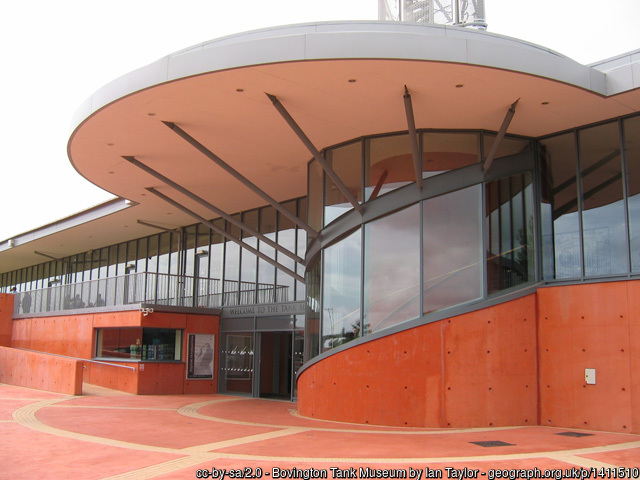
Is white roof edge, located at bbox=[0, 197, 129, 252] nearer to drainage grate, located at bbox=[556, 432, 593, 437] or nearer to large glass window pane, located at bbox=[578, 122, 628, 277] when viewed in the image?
large glass window pane, located at bbox=[578, 122, 628, 277]

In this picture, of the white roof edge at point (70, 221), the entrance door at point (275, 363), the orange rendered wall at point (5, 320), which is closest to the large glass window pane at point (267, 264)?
the entrance door at point (275, 363)

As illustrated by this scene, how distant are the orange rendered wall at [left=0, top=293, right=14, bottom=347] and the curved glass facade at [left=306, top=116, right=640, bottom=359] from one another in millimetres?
22349

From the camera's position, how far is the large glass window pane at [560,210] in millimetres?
12711

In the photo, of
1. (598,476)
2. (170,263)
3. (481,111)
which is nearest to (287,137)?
(481,111)

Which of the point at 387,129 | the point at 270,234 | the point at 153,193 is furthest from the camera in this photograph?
the point at 270,234

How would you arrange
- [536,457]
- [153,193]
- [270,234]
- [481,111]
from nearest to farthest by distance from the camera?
1. [536,457]
2. [481,111]
3. [153,193]
4. [270,234]

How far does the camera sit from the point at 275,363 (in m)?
21.0

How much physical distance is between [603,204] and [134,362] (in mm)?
14367

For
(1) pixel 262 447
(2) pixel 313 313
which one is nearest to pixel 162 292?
(2) pixel 313 313

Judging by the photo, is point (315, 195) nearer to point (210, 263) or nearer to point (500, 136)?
point (500, 136)

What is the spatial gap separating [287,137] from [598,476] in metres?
9.40

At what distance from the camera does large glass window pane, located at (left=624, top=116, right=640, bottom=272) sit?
39.0ft

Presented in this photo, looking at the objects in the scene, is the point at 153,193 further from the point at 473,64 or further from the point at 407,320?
the point at 473,64

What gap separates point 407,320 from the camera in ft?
41.5
